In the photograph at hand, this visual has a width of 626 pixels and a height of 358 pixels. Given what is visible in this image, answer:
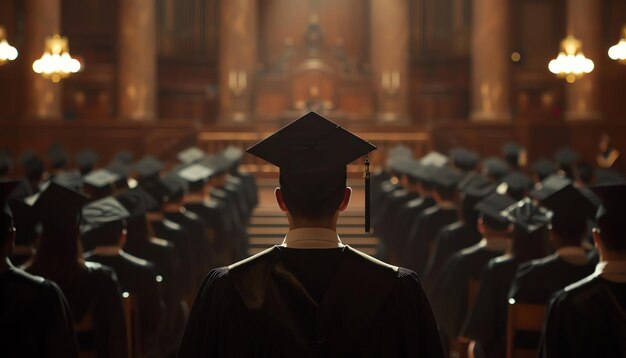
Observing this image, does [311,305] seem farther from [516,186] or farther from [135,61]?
[135,61]

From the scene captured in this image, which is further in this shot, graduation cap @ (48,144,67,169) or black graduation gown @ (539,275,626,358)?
graduation cap @ (48,144,67,169)

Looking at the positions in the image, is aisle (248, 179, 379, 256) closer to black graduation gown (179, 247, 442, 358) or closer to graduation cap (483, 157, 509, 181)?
graduation cap (483, 157, 509, 181)

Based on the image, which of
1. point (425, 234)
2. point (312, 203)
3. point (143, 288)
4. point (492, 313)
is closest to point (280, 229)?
point (425, 234)

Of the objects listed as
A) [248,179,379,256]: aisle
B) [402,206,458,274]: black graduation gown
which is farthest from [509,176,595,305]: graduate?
[248,179,379,256]: aisle

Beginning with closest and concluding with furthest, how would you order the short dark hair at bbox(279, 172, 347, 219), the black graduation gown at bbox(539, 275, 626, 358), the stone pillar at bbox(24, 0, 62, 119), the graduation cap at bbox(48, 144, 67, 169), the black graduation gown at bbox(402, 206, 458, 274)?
the short dark hair at bbox(279, 172, 347, 219) < the black graduation gown at bbox(539, 275, 626, 358) < the black graduation gown at bbox(402, 206, 458, 274) < the graduation cap at bbox(48, 144, 67, 169) < the stone pillar at bbox(24, 0, 62, 119)

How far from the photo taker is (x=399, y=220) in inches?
442

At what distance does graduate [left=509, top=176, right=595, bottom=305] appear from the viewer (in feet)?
16.6

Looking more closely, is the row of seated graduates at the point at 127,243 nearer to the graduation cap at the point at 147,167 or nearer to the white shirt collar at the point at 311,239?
the graduation cap at the point at 147,167

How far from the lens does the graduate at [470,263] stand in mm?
6480

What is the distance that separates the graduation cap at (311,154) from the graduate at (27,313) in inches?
39.3

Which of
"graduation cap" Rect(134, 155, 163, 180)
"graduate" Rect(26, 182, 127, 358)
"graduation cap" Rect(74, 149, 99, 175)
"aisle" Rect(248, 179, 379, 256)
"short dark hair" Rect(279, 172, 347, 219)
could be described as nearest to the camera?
"short dark hair" Rect(279, 172, 347, 219)

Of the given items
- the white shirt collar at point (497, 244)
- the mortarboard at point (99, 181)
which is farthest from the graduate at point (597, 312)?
the mortarboard at point (99, 181)

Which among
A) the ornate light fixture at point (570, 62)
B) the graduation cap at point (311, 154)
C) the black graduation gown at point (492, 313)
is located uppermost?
the ornate light fixture at point (570, 62)

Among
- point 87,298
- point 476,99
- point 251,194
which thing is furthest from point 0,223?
point 476,99
